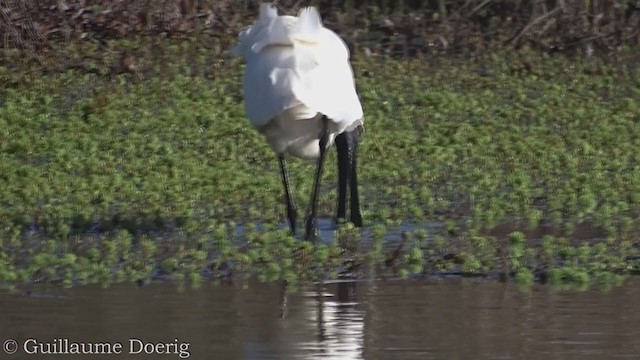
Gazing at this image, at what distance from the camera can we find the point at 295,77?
37.4 feet

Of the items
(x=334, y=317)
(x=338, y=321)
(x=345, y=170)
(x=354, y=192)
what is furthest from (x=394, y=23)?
(x=338, y=321)

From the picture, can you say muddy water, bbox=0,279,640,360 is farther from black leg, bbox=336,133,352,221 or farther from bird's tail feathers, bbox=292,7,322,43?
black leg, bbox=336,133,352,221

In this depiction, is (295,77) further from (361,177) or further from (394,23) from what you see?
(394,23)

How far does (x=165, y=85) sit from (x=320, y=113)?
23.4ft

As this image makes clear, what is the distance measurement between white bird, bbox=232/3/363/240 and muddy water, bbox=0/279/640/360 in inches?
67.4

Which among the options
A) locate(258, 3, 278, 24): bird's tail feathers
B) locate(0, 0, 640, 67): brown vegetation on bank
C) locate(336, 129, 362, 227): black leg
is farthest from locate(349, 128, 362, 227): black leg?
locate(0, 0, 640, 67): brown vegetation on bank

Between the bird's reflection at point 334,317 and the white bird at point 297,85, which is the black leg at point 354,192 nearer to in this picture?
the white bird at point 297,85

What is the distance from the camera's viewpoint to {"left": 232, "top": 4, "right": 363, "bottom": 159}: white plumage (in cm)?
1144

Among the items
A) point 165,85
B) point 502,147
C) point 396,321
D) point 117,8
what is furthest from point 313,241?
point 117,8

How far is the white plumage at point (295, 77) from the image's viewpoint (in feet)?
37.5

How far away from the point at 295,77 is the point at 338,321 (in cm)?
273

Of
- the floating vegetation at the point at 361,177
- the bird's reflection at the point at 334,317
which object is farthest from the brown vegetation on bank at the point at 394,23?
the bird's reflection at the point at 334,317

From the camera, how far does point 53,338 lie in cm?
862

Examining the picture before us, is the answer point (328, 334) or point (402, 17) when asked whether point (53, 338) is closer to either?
point (328, 334)
